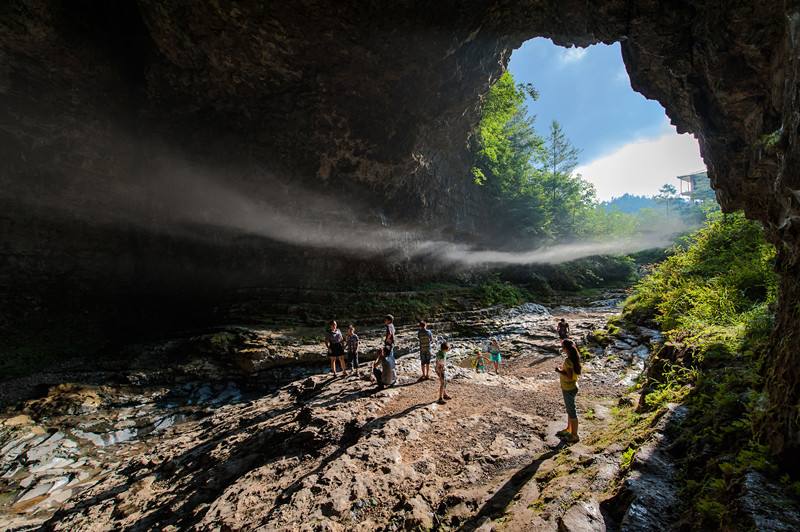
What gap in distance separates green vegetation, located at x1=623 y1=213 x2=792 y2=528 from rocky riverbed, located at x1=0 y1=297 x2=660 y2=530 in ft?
2.78

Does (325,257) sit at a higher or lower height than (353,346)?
higher

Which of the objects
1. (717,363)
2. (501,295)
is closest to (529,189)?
(501,295)

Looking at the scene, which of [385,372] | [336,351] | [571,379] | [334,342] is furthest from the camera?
[336,351]

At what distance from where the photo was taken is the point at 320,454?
224 inches

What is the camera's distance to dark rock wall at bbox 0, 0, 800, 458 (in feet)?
24.2

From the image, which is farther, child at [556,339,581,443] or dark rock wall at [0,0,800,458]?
dark rock wall at [0,0,800,458]

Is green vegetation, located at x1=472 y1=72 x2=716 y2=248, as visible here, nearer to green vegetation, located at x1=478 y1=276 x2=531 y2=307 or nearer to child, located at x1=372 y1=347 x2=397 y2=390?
green vegetation, located at x1=478 y1=276 x2=531 y2=307

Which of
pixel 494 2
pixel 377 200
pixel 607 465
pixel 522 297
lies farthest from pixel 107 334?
pixel 522 297

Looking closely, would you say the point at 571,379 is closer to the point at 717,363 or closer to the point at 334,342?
the point at 717,363

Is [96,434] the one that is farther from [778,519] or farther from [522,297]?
[522,297]

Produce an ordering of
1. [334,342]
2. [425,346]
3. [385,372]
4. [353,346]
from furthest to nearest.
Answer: [353,346] → [334,342] → [425,346] → [385,372]

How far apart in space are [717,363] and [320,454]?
616 centimetres

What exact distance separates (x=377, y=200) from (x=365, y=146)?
3.48 metres

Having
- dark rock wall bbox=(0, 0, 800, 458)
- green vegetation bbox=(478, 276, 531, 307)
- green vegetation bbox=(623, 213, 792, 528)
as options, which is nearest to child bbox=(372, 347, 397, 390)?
green vegetation bbox=(623, 213, 792, 528)
